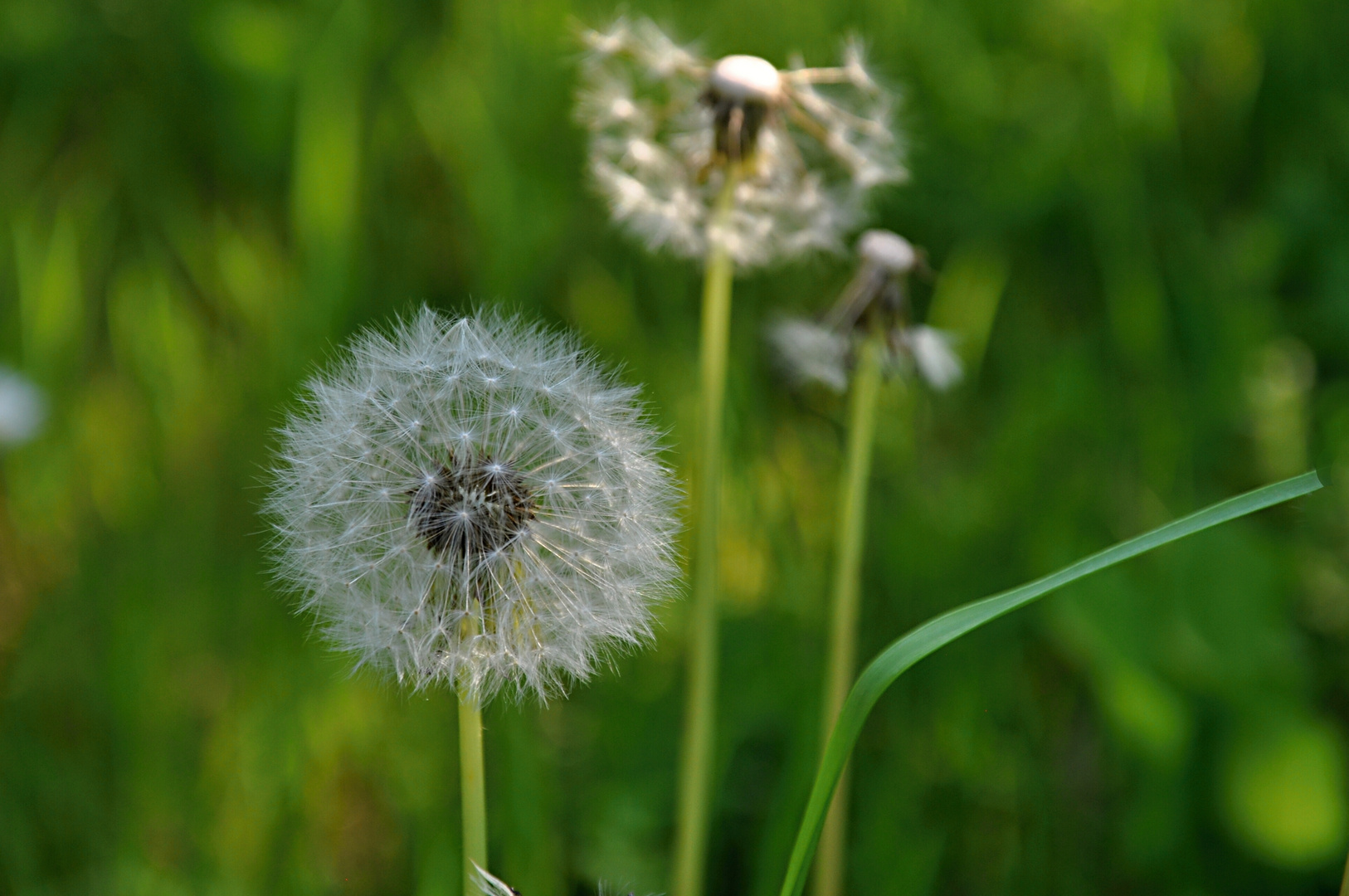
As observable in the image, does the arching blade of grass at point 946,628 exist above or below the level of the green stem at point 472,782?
above

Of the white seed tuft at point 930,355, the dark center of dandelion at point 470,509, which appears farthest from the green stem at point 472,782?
the white seed tuft at point 930,355

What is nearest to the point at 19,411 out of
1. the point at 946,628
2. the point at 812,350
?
the point at 812,350

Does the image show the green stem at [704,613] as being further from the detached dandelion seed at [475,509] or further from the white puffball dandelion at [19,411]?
→ the white puffball dandelion at [19,411]

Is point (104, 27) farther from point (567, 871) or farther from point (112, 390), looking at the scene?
point (567, 871)

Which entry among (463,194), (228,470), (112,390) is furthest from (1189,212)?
(112,390)

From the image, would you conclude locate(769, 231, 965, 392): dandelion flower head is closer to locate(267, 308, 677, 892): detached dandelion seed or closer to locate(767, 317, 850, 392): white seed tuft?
locate(767, 317, 850, 392): white seed tuft
